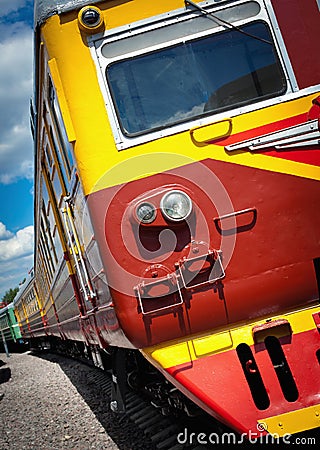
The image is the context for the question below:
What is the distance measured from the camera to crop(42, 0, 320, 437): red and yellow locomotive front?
12.0 feet

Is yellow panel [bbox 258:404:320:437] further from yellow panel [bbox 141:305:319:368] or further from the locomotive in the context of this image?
yellow panel [bbox 141:305:319:368]

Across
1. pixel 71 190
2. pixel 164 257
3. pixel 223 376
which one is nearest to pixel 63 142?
pixel 71 190

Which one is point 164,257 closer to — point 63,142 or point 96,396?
point 63,142

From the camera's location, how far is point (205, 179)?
3760mm

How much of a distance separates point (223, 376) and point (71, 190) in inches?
77.8

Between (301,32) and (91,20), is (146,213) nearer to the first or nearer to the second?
(91,20)

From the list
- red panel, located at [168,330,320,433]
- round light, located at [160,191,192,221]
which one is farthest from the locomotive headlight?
red panel, located at [168,330,320,433]

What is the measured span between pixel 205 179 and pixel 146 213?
44 centimetres

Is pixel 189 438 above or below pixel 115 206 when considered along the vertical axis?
below

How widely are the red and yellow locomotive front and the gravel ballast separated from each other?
201 cm

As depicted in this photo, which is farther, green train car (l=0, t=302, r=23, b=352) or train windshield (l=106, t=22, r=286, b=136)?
green train car (l=0, t=302, r=23, b=352)

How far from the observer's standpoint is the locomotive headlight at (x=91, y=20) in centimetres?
387

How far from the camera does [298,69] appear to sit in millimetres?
3844

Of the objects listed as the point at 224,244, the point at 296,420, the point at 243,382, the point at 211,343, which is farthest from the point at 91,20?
the point at 296,420
